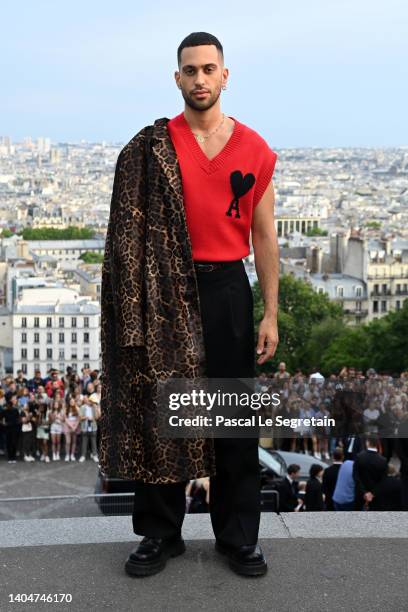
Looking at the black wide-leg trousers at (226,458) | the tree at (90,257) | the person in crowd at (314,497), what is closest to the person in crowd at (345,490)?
the person in crowd at (314,497)

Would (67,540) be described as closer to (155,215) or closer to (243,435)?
(243,435)

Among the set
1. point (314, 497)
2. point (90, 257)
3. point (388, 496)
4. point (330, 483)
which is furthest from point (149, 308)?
point (90, 257)

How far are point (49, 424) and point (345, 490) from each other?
6907mm

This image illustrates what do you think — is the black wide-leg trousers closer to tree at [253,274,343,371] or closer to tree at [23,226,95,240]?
tree at [253,274,343,371]

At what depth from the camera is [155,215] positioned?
14.1 ft

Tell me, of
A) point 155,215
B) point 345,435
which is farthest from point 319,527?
point 345,435

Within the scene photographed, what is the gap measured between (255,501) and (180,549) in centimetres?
33

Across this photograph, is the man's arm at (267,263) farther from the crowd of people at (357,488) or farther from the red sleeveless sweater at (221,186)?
the crowd of people at (357,488)

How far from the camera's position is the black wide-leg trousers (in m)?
4.39

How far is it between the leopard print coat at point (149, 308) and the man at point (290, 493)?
145 inches

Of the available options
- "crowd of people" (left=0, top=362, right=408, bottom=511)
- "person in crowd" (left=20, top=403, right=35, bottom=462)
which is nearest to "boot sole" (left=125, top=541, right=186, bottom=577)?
"crowd of people" (left=0, top=362, right=408, bottom=511)

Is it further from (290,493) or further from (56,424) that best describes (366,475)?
(56,424)

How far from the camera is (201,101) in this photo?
4281 mm

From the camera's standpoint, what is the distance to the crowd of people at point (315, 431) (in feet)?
25.8
